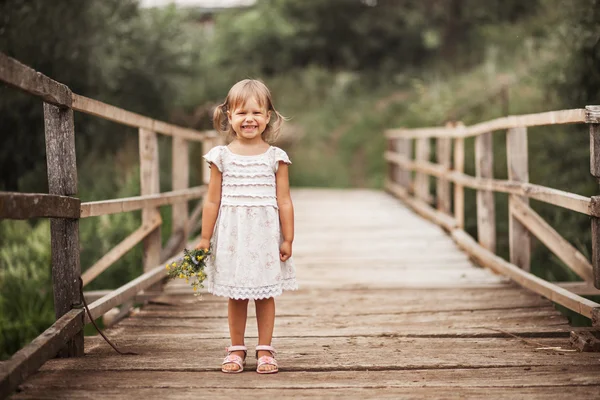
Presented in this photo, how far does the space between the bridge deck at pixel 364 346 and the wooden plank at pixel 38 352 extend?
115mm

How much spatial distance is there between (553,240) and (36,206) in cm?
320

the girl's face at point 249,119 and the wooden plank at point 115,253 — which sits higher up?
the girl's face at point 249,119

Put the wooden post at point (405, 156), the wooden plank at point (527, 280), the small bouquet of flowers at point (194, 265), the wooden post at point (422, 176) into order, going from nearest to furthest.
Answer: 1. the small bouquet of flowers at point (194, 265)
2. the wooden plank at point (527, 280)
3. the wooden post at point (422, 176)
4. the wooden post at point (405, 156)

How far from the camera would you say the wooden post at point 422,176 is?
35.3ft

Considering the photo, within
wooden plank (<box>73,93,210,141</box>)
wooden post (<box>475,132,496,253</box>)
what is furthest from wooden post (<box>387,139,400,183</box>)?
wooden plank (<box>73,93,210,141</box>)

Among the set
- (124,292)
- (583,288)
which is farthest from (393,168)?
(124,292)

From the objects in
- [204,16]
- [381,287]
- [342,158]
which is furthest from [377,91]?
[381,287]

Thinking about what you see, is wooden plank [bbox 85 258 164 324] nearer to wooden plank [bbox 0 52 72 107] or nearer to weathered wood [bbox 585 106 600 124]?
wooden plank [bbox 0 52 72 107]

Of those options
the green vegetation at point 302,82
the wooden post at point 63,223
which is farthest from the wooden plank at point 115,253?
the green vegetation at point 302,82

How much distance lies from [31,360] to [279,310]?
2.27m

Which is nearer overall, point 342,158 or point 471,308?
point 471,308

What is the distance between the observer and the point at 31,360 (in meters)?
3.00

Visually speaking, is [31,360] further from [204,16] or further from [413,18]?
[204,16]

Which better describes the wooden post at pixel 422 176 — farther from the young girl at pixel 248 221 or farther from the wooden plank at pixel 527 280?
the young girl at pixel 248 221
